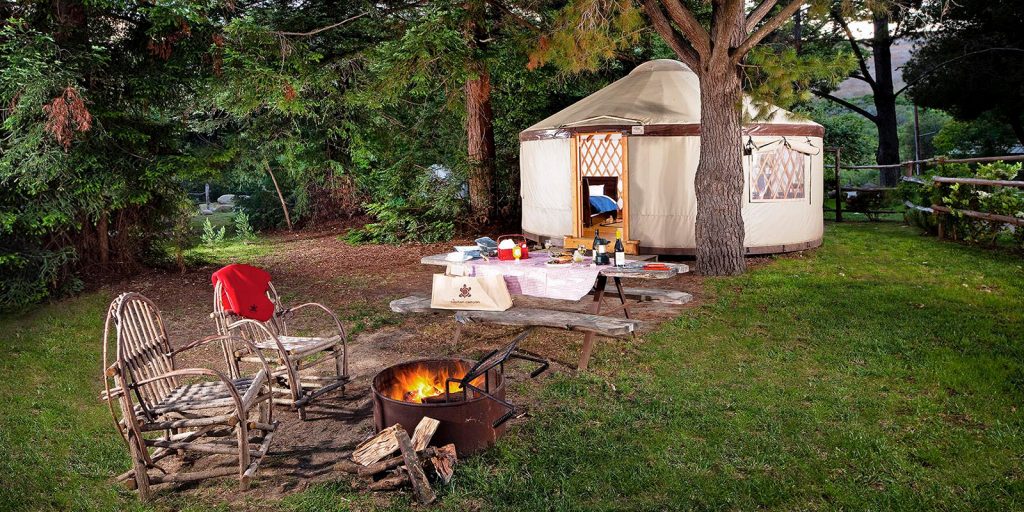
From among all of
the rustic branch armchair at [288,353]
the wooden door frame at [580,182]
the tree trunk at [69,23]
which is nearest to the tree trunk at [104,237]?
the tree trunk at [69,23]

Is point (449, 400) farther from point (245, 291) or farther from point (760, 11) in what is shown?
point (760, 11)

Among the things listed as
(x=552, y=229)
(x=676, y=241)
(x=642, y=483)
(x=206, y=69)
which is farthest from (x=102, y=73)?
(x=642, y=483)

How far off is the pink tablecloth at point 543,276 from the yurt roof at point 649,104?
3804mm

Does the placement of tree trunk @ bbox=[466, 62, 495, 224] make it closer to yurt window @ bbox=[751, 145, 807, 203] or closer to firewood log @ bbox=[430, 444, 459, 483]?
yurt window @ bbox=[751, 145, 807, 203]

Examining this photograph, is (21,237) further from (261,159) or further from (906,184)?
(906,184)

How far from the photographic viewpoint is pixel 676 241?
28.5 ft

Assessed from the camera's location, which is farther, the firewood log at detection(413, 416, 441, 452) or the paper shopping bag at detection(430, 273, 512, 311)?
the paper shopping bag at detection(430, 273, 512, 311)

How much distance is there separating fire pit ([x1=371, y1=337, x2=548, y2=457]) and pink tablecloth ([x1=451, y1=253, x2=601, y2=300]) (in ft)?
4.77

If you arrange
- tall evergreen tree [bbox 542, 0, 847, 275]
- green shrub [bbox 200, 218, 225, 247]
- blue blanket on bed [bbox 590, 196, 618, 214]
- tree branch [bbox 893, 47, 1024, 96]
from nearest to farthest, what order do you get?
1. tall evergreen tree [bbox 542, 0, 847, 275]
2. blue blanket on bed [bbox 590, 196, 618, 214]
3. green shrub [bbox 200, 218, 225, 247]
4. tree branch [bbox 893, 47, 1024, 96]

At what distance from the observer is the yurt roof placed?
8.52 m

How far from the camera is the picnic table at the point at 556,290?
4.43 meters

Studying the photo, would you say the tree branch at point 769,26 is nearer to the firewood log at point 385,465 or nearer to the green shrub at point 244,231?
the firewood log at point 385,465

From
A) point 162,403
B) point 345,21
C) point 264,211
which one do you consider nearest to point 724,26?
point 345,21

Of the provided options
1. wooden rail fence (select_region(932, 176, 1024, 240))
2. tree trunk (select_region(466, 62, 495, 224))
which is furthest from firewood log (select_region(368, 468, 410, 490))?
Result: tree trunk (select_region(466, 62, 495, 224))
